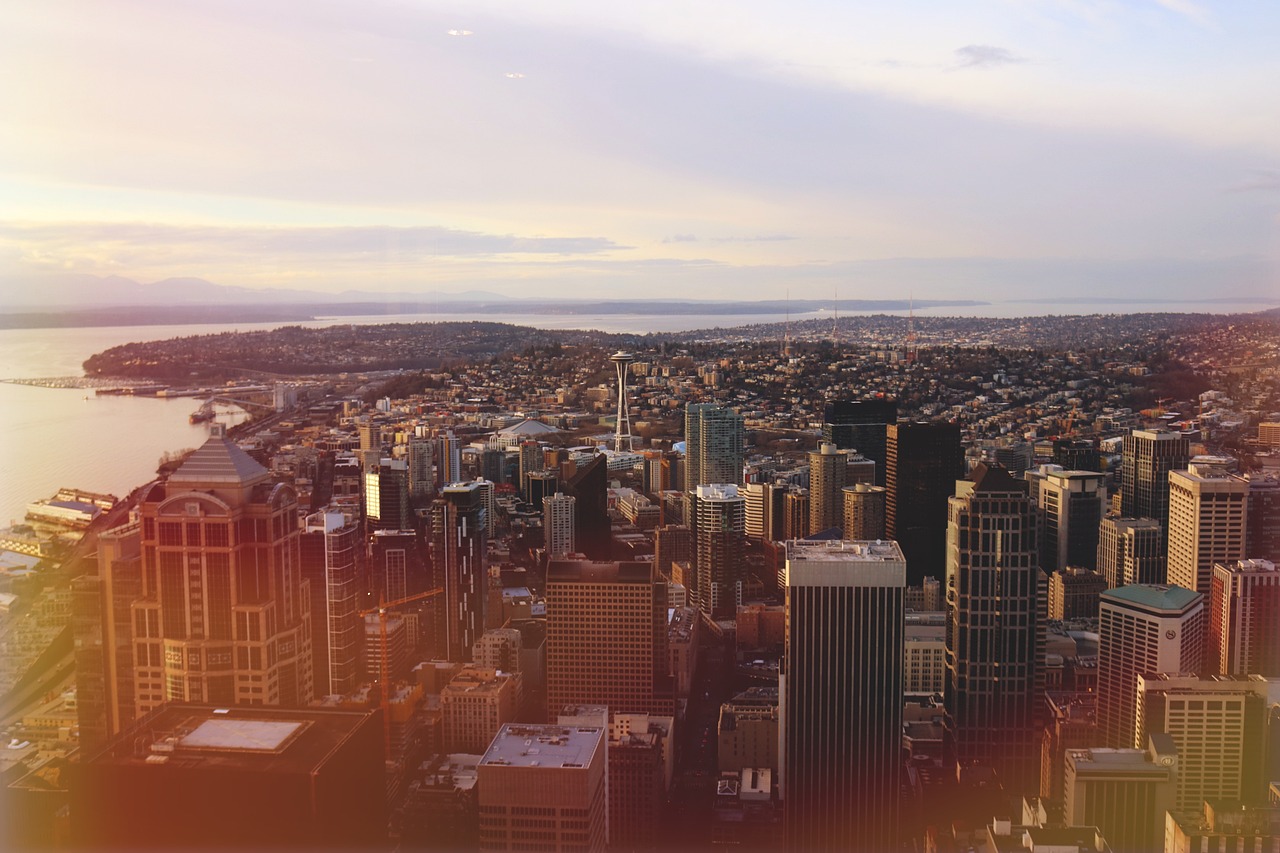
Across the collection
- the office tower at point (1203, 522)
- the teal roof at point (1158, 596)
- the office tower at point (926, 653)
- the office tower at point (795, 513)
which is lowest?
the office tower at point (926, 653)

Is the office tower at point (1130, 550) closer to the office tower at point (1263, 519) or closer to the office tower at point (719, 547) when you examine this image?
the office tower at point (1263, 519)

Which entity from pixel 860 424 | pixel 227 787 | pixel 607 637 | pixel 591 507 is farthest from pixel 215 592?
pixel 860 424

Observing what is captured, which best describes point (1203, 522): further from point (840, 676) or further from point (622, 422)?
point (622, 422)

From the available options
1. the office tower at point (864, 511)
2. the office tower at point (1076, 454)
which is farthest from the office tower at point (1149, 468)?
the office tower at point (864, 511)

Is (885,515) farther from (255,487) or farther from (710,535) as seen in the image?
(255,487)

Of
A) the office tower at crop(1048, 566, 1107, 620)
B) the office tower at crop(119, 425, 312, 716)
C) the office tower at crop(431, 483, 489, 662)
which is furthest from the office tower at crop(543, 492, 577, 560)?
the office tower at crop(119, 425, 312, 716)

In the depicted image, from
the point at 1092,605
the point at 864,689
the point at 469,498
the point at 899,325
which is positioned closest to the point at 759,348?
the point at 899,325
